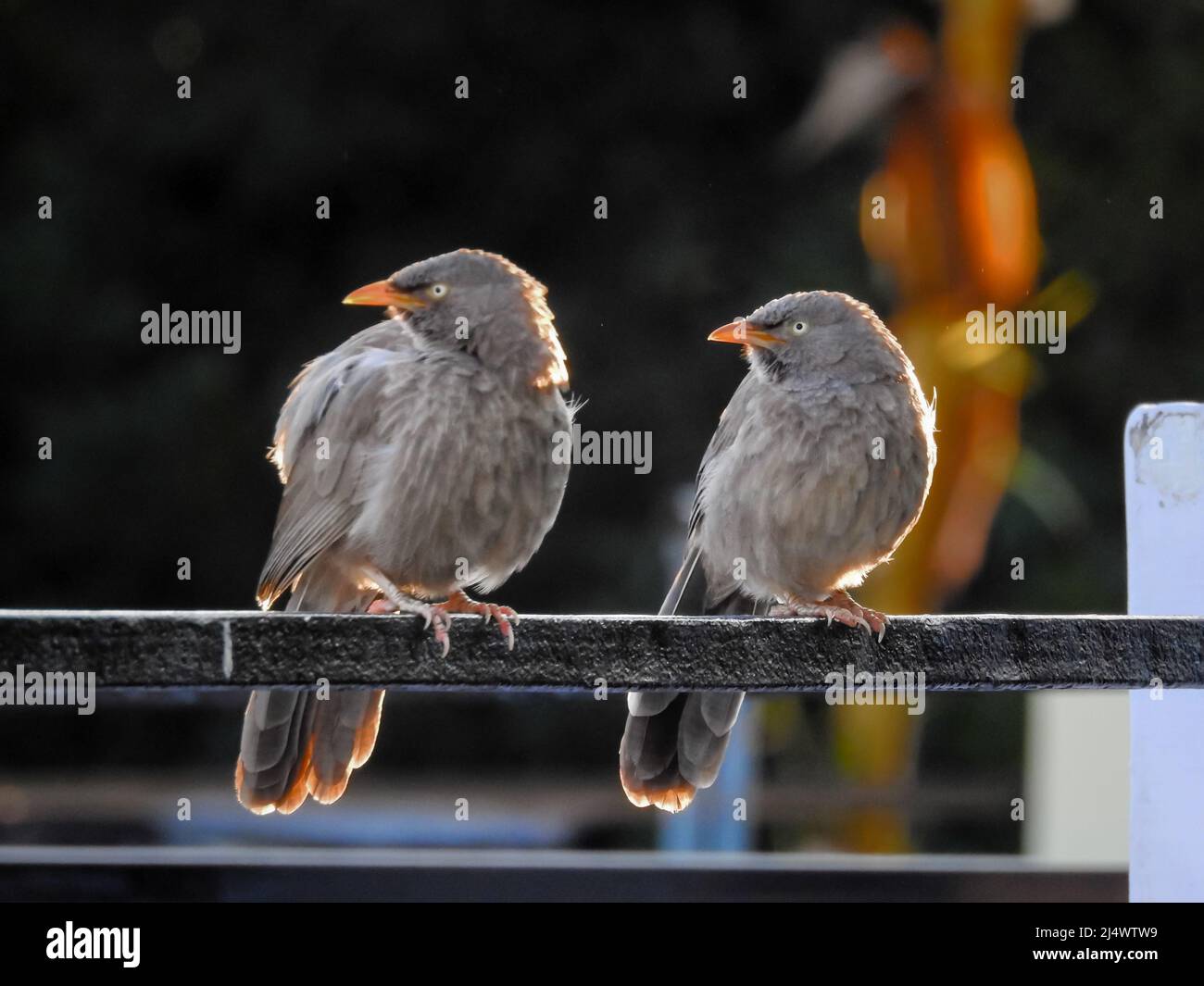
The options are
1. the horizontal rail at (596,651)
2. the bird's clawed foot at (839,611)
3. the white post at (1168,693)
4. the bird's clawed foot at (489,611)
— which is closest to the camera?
the horizontal rail at (596,651)

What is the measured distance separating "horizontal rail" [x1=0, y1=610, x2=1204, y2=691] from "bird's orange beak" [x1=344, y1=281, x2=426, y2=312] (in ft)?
3.58

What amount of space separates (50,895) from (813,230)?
9.50 meters

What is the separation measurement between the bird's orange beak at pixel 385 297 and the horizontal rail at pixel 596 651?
1092mm

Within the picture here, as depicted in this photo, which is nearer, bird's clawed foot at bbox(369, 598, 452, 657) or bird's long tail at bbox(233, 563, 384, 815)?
bird's clawed foot at bbox(369, 598, 452, 657)

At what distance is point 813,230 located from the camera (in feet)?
41.3

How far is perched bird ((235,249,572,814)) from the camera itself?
148 inches

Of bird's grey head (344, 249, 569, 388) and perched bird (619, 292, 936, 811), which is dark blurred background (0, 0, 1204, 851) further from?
bird's grey head (344, 249, 569, 388)

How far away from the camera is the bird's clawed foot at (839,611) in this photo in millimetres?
3369

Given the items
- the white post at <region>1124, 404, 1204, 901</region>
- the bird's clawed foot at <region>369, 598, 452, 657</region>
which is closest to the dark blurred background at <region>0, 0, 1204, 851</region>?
the white post at <region>1124, 404, 1204, 901</region>

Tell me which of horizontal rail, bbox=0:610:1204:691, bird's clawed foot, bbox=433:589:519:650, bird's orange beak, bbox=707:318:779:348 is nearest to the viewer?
horizontal rail, bbox=0:610:1204:691

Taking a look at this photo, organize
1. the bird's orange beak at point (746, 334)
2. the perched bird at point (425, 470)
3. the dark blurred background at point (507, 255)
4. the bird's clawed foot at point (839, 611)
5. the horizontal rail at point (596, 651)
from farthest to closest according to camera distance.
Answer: the dark blurred background at point (507, 255), the bird's orange beak at point (746, 334), the perched bird at point (425, 470), the bird's clawed foot at point (839, 611), the horizontal rail at point (596, 651)

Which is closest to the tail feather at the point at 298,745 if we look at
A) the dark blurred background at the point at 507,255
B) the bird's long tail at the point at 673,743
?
the bird's long tail at the point at 673,743

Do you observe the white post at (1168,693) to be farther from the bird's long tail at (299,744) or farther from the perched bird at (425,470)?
the bird's long tail at (299,744)

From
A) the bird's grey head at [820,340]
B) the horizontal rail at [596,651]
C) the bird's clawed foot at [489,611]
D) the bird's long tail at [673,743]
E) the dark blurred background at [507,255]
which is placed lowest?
the bird's long tail at [673,743]
